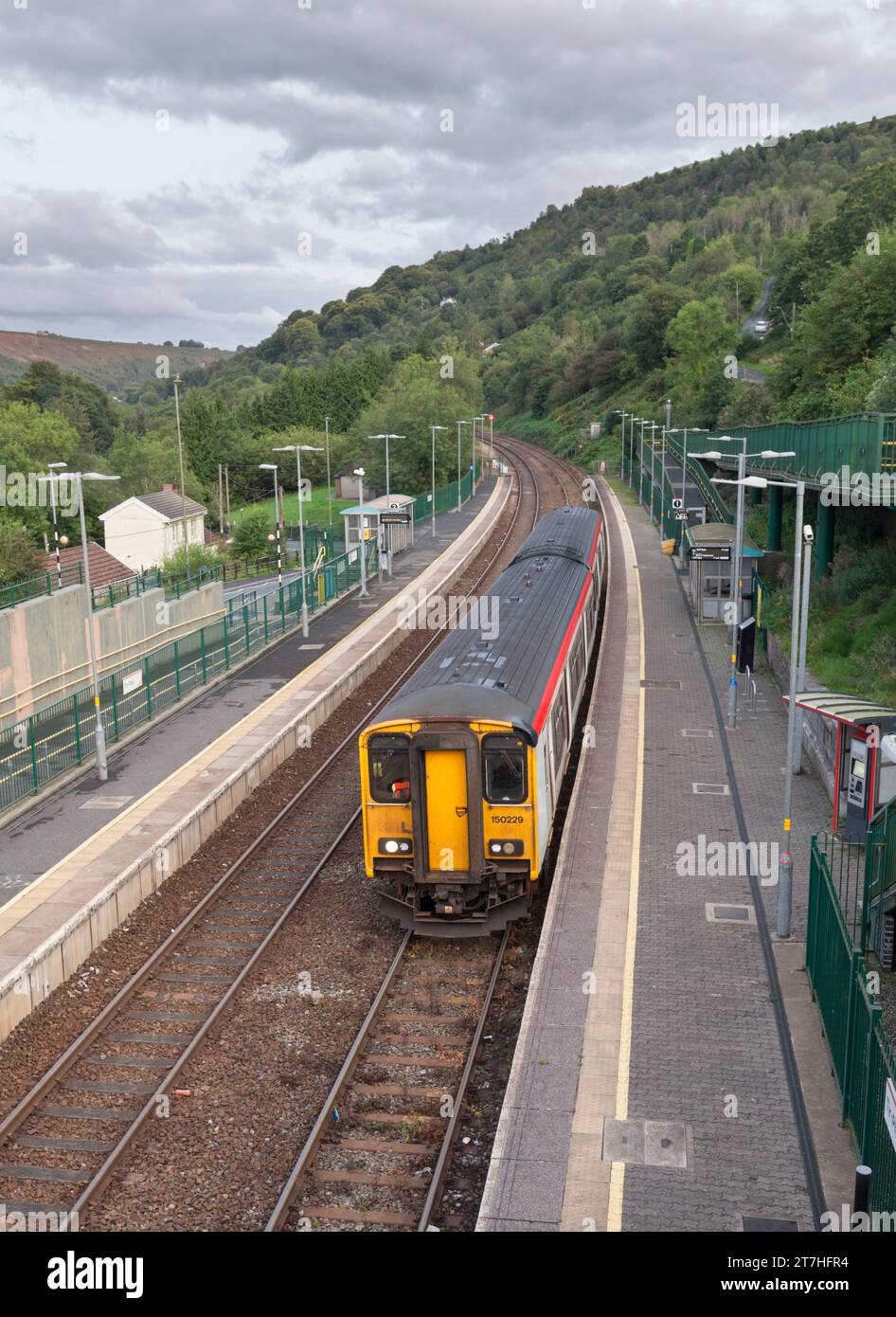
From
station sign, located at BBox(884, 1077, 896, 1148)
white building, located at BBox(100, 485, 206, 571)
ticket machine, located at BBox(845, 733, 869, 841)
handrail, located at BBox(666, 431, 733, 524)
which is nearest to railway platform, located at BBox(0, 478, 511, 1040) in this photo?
station sign, located at BBox(884, 1077, 896, 1148)

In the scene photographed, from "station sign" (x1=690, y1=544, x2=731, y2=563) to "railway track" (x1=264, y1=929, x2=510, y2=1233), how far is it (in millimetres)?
20965

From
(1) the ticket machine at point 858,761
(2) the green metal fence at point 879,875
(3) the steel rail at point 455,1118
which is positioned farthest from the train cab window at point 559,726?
(2) the green metal fence at point 879,875

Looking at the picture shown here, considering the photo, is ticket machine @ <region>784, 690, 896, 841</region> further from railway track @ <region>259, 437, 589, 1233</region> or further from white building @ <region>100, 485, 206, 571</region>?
white building @ <region>100, 485, 206, 571</region>

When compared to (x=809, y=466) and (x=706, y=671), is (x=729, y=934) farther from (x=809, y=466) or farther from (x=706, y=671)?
Result: (x=809, y=466)

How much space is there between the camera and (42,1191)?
34.7ft

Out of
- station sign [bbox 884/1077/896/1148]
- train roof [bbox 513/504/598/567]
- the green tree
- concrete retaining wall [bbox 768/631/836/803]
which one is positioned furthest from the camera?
the green tree

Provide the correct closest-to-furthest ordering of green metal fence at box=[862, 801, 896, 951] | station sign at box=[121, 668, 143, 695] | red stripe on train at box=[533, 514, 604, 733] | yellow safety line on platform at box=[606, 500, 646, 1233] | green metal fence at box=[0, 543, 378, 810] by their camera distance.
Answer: yellow safety line on platform at box=[606, 500, 646, 1233] → green metal fence at box=[862, 801, 896, 951] → red stripe on train at box=[533, 514, 604, 733] → green metal fence at box=[0, 543, 378, 810] → station sign at box=[121, 668, 143, 695]

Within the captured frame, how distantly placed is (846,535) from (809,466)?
409cm

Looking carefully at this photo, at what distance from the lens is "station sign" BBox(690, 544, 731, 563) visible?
33.7 m

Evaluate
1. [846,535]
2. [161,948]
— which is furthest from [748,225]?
[161,948]

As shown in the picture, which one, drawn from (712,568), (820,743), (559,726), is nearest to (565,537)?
(712,568)

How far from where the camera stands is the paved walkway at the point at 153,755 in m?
18.6

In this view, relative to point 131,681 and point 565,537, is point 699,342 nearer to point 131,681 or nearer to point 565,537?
point 565,537

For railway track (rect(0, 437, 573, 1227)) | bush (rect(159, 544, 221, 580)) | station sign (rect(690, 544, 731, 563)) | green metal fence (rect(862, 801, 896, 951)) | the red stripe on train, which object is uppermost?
station sign (rect(690, 544, 731, 563))
